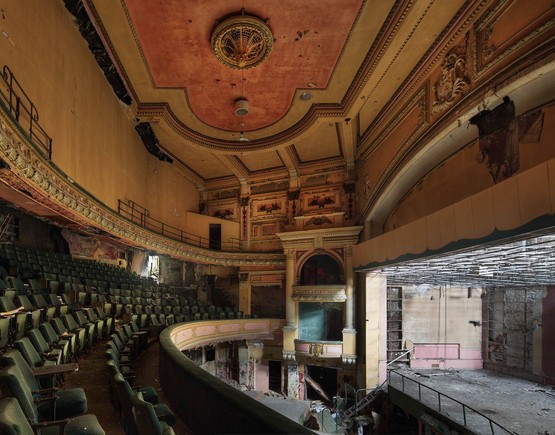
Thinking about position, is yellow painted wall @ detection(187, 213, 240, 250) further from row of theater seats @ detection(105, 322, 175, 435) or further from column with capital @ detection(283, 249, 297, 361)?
row of theater seats @ detection(105, 322, 175, 435)

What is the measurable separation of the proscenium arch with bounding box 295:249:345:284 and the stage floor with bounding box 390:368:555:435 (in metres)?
3.32

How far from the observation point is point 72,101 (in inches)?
275

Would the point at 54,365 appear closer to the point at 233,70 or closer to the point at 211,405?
the point at 211,405

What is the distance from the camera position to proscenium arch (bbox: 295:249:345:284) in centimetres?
1204

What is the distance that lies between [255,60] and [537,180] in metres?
5.75

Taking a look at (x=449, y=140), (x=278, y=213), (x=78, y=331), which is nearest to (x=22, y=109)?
(x=78, y=331)

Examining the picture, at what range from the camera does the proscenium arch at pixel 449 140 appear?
5066mm

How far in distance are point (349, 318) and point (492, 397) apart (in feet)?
13.5

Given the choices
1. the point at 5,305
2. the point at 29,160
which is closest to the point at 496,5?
the point at 29,160

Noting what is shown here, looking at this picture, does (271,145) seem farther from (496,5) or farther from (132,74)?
(496,5)

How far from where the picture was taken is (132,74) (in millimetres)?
8445

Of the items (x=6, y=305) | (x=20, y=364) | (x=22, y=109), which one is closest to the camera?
(x=20, y=364)

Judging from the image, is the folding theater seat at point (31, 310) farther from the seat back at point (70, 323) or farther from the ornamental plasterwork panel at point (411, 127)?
the ornamental plasterwork panel at point (411, 127)

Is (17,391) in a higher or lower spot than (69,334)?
higher
